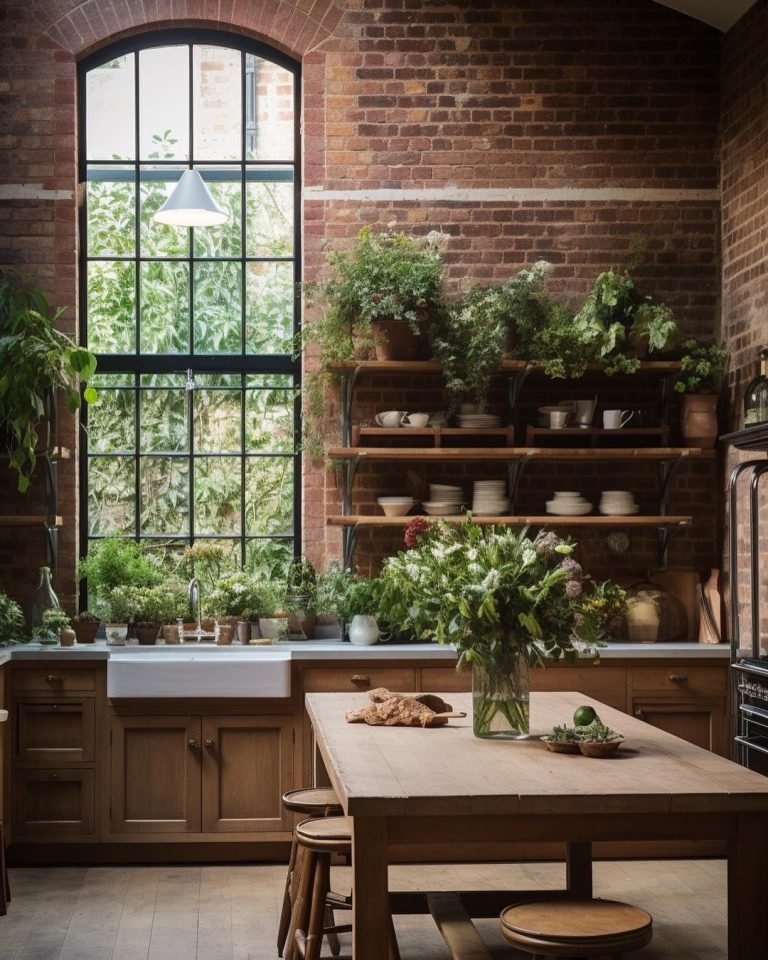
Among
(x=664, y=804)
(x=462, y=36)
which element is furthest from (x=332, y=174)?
(x=664, y=804)

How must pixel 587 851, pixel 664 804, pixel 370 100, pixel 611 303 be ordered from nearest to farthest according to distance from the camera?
1. pixel 664 804
2. pixel 587 851
3. pixel 611 303
4. pixel 370 100

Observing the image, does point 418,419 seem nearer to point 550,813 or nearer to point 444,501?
point 444,501

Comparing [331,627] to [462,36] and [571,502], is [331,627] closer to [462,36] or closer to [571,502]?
[571,502]

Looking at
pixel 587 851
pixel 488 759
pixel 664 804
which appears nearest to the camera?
pixel 664 804

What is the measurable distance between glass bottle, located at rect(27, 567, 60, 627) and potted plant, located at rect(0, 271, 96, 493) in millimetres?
476

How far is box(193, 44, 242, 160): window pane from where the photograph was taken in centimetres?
704

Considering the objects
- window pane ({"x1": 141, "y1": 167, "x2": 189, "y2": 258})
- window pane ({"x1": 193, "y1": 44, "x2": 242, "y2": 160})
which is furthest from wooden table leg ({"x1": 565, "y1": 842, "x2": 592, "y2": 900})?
window pane ({"x1": 193, "y1": 44, "x2": 242, "y2": 160})

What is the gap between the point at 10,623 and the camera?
614 centimetres

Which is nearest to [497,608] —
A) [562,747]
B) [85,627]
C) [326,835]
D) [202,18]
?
[562,747]

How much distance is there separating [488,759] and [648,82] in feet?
15.6

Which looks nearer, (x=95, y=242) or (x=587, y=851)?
(x=587, y=851)

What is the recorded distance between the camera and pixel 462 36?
689 cm

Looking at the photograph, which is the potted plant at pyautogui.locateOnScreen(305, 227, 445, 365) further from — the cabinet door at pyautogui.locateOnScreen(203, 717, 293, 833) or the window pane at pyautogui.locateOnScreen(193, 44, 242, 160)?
the cabinet door at pyautogui.locateOnScreen(203, 717, 293, 833)

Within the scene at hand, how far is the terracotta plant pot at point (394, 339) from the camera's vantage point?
6.44m
